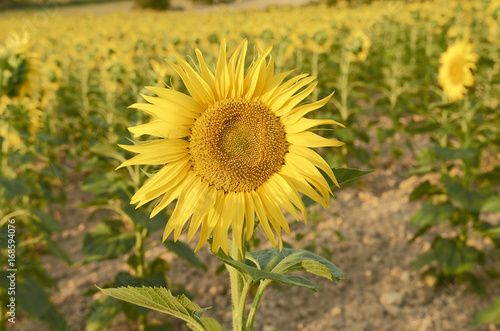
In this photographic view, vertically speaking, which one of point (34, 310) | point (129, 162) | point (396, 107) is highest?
point (129, 162)

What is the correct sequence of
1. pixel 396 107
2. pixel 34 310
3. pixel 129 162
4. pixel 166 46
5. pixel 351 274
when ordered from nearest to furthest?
pixel 129 162
pixel 34 310
pixel 351 274
pixel 396 107
pixel 166 46

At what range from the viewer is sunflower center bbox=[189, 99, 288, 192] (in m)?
1.18

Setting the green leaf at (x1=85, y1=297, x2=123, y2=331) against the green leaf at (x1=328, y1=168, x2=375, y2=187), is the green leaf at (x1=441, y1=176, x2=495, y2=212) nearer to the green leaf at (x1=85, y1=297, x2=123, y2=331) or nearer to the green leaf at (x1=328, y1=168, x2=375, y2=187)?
the green leaf at (x1=328, y1=168, x2=375, y2=187)

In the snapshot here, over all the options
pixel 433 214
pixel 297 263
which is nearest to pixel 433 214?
pixel 433 214

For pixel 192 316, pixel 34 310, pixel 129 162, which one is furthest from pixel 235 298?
pixel 34 310

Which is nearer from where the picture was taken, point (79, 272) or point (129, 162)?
point (129, 162)

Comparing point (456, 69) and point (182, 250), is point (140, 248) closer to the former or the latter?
point (182, 250)

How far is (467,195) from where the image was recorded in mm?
3205

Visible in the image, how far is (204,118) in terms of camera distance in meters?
1.19

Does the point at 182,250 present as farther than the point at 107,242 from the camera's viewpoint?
No

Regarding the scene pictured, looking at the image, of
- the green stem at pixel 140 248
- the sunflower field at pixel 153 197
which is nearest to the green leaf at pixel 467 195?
the sunflower field at pixel 153 197

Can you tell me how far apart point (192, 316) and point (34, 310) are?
61.5 inches

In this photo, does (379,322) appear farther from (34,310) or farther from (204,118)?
(204,118)

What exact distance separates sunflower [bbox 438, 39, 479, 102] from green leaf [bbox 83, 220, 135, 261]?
3172mm
